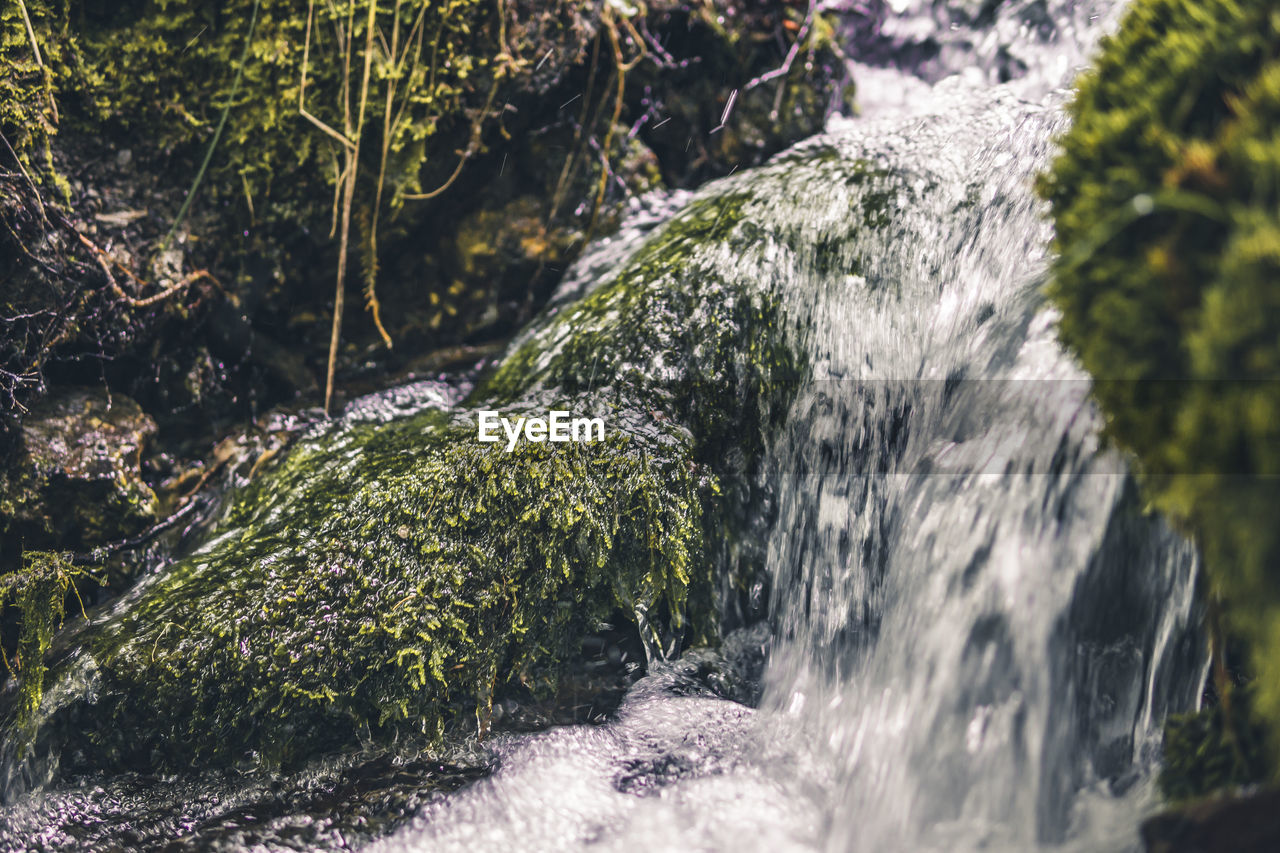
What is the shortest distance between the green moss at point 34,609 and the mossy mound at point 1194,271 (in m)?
3.09

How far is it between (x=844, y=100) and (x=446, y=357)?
259 cm

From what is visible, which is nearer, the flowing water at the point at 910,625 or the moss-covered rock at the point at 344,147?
the flowing water at the point at 910,625

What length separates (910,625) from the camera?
2.10 metres

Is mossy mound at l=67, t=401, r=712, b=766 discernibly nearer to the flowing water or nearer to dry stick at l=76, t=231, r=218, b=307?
the flowing water

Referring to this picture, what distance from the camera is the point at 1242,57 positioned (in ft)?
4.05

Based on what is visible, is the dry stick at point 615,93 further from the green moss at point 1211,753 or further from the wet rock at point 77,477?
the green moss at point 1211,753

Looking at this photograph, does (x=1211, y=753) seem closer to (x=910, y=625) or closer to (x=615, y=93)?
(x=910, y=625)

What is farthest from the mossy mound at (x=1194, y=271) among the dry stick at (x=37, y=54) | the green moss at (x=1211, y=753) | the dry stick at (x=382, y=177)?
the dry stick at (x=37, y=54)

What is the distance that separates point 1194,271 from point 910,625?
1.28m

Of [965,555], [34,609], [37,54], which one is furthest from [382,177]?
[965,555]

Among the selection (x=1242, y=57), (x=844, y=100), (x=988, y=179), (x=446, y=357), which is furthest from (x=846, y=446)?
(x=844, y=100)

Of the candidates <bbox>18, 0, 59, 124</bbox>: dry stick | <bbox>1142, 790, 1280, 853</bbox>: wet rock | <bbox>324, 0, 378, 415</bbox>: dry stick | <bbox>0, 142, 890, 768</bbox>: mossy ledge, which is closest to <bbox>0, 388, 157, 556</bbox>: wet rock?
<bbox>0, 142, 890, 768</bbox>: mossy ledge

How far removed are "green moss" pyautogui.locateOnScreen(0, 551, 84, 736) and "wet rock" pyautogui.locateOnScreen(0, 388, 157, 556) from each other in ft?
0.45

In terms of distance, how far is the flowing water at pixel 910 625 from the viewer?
180cm
